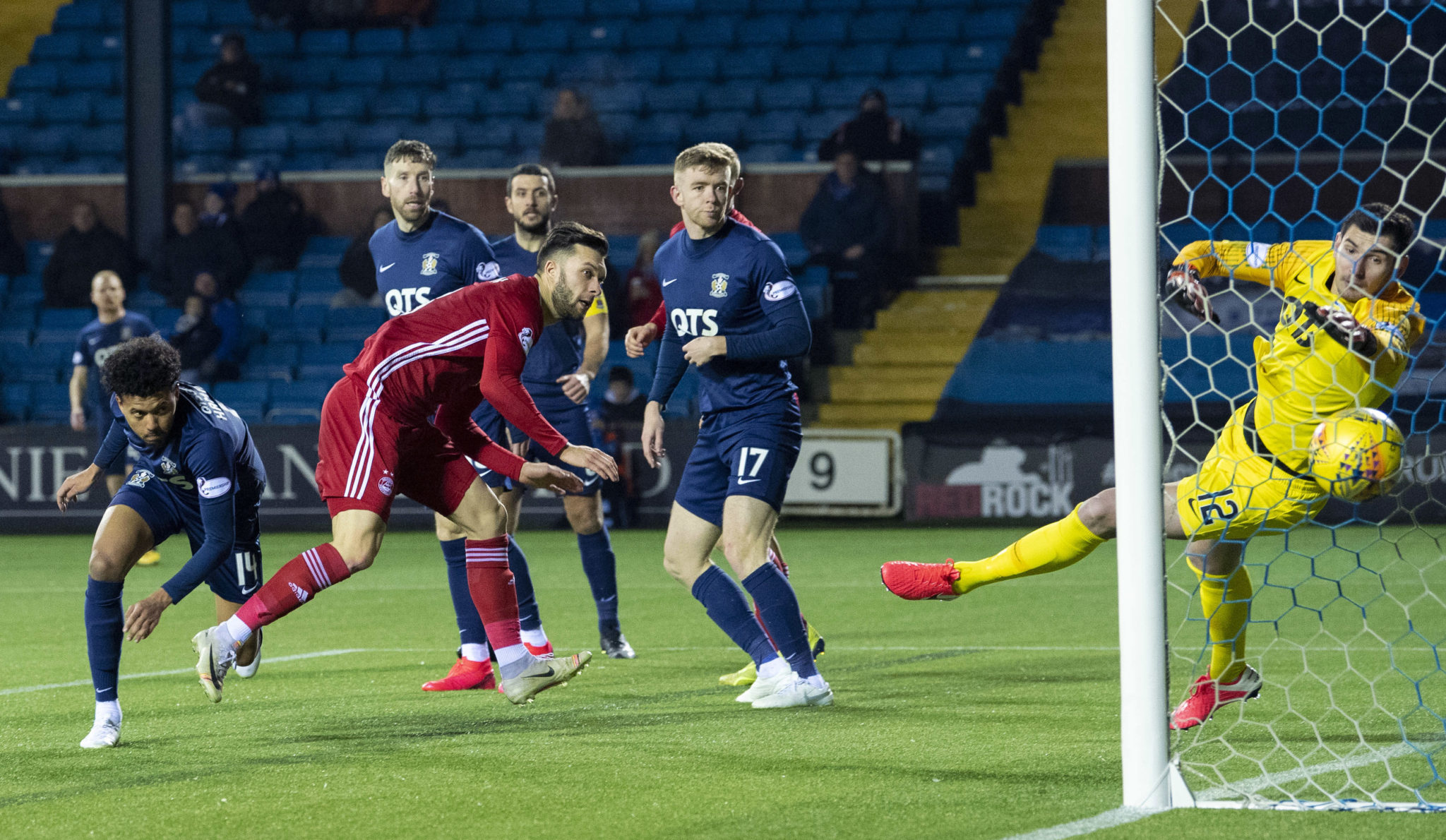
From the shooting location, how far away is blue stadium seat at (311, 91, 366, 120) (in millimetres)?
18141

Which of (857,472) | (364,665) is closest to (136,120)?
(857,472)

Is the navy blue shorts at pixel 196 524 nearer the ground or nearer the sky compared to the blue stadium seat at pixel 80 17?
nearer the ground

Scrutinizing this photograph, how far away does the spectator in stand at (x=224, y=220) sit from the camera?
16.0 m

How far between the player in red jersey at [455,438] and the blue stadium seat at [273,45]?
48.2 feet

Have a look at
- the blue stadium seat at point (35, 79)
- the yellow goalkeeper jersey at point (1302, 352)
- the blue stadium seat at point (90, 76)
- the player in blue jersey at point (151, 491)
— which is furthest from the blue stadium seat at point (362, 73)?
the yellow goalkeeper jersey at point (1302, 352)

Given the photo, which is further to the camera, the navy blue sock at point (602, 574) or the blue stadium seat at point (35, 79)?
the blue stadium seat at point (35, 79)

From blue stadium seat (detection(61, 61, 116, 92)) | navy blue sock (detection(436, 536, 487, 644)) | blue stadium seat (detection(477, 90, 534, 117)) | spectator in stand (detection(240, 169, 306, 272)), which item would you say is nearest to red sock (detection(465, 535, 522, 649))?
navy blue sock (detection(436, 536, 487, 644))

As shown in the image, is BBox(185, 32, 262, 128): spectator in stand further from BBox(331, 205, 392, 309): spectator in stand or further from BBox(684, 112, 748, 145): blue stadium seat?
BBox(684, 112, 748, 145): blue stadium seat

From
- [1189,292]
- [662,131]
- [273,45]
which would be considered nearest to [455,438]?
[1189,292]

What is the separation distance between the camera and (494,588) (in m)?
5.29

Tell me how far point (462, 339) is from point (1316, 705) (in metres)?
2.87

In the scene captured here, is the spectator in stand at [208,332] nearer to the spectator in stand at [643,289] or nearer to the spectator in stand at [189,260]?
the spectator in stand at [189,260]

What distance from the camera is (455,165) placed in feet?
55.9

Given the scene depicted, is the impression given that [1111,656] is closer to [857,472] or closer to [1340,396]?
[1340,396]
